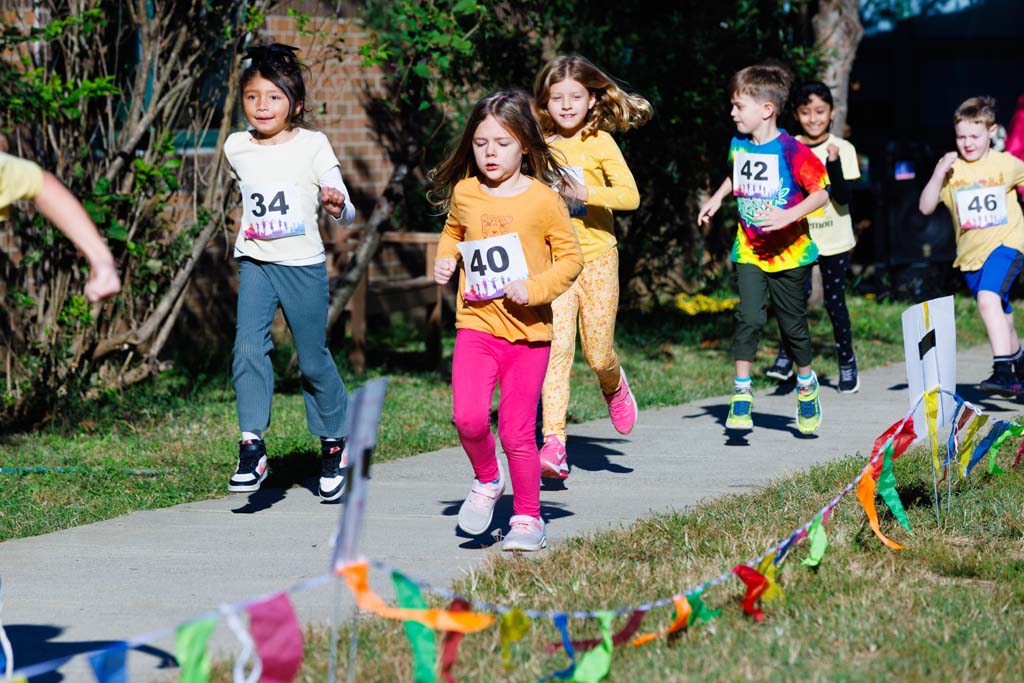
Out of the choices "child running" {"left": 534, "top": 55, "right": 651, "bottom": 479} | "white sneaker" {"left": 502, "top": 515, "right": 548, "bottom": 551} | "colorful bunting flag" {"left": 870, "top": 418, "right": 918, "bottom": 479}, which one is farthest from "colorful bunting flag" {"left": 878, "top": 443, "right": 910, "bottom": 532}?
"child running" {"left": 534, "top": 55, "right": 651, "bottom": 479}

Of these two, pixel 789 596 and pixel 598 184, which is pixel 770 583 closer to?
pixel 789 596

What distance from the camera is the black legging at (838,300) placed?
9078 millimetres

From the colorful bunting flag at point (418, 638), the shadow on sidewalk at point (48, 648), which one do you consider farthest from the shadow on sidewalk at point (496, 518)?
the colorful bunting flag at point (418, 638)

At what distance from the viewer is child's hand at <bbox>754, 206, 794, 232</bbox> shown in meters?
7.20

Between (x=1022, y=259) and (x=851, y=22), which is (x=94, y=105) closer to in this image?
(x=1022, y=259)

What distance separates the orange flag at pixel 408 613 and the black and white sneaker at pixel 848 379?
6.11m

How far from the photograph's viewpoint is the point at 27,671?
3.01 m

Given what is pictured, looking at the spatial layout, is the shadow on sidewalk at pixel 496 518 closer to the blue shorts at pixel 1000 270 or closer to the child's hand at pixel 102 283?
the child's hand at pixel 102 283

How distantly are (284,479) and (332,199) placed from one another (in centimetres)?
154

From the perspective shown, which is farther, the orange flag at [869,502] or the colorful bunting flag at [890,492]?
the colorful bunting flag at [890,492]

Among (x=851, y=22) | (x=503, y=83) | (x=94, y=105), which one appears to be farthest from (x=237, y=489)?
(x=851, y=22)

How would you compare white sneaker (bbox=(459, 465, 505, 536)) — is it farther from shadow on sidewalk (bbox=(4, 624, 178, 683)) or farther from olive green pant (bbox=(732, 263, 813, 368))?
olive green pant (bbox=(732, 263, 813, 368))

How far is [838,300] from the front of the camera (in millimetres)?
9195

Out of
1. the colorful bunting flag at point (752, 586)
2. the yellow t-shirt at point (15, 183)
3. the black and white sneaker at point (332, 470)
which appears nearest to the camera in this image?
the yellow t-shirt at point (15, 183)
